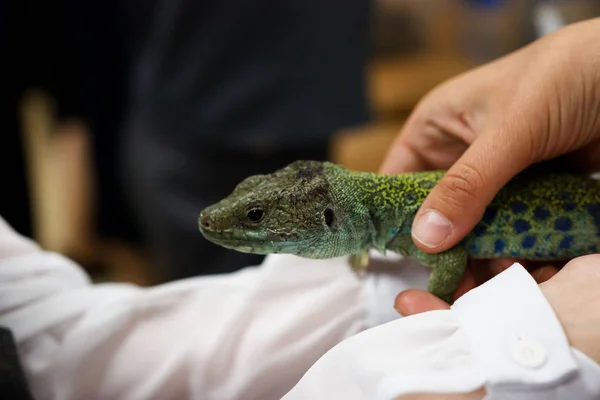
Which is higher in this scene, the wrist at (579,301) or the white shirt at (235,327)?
the wrist at (579,301)

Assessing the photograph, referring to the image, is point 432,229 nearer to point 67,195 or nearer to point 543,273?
point 543,273

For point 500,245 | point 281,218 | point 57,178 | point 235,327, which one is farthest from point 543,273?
point 57,178

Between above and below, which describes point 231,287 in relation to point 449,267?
below

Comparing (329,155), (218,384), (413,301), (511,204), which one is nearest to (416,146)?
(511,204)

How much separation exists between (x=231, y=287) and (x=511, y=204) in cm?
66

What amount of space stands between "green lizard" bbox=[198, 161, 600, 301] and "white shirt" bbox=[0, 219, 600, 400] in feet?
0.53

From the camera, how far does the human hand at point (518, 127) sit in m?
1.09

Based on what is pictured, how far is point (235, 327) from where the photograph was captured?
49.3 inches

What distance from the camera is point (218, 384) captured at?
1.22 metres

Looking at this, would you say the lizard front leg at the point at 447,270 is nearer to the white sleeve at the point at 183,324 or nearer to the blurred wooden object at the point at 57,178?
the white sleeve at the point at 183,324

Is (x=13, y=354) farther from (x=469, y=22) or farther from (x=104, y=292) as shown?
(x=469, y=22)

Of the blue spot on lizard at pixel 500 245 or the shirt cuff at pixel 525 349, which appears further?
the blue spot on lizard at pixel 500 245

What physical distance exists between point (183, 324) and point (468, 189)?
0.70m

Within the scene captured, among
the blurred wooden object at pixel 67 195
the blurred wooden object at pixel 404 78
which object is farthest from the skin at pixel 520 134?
the blurred wooden object at pixel 67 195
